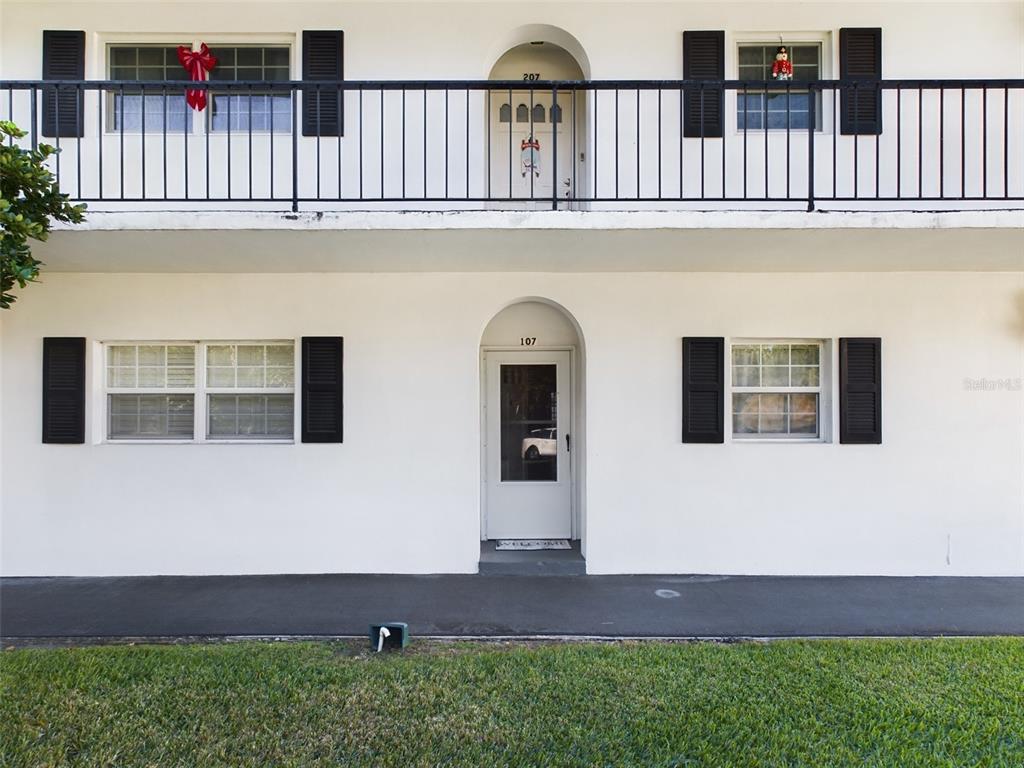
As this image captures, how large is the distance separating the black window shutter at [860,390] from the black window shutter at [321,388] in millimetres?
4859

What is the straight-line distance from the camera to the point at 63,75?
5.51m

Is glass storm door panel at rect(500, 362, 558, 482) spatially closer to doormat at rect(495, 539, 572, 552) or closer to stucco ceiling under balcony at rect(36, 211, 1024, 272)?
doormat at rect(495, 539, 572, 552)

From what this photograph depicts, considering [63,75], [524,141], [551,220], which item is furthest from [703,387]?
[63,75]

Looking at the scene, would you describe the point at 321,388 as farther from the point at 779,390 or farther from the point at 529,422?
the point at 779,390

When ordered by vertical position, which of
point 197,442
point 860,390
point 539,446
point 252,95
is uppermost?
point 252,95

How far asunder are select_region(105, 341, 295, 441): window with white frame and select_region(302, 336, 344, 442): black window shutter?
29 cm

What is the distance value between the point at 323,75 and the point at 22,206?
9.47 feet

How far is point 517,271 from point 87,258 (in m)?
3.83

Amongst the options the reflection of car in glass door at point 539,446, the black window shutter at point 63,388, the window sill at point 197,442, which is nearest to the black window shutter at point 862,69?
the reflection of car in glass door at point 539,446

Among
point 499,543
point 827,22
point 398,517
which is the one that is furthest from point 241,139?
point 827,22

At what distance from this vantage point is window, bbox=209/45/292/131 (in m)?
5.70

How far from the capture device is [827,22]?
5.58m

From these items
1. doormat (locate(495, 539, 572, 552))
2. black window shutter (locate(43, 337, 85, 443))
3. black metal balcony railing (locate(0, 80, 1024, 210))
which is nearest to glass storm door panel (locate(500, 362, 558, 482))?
doormat (locate(495, 539, 572, 552))

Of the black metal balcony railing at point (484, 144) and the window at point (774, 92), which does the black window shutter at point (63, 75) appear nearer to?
the black metal balcony railing at point (484, 144)
